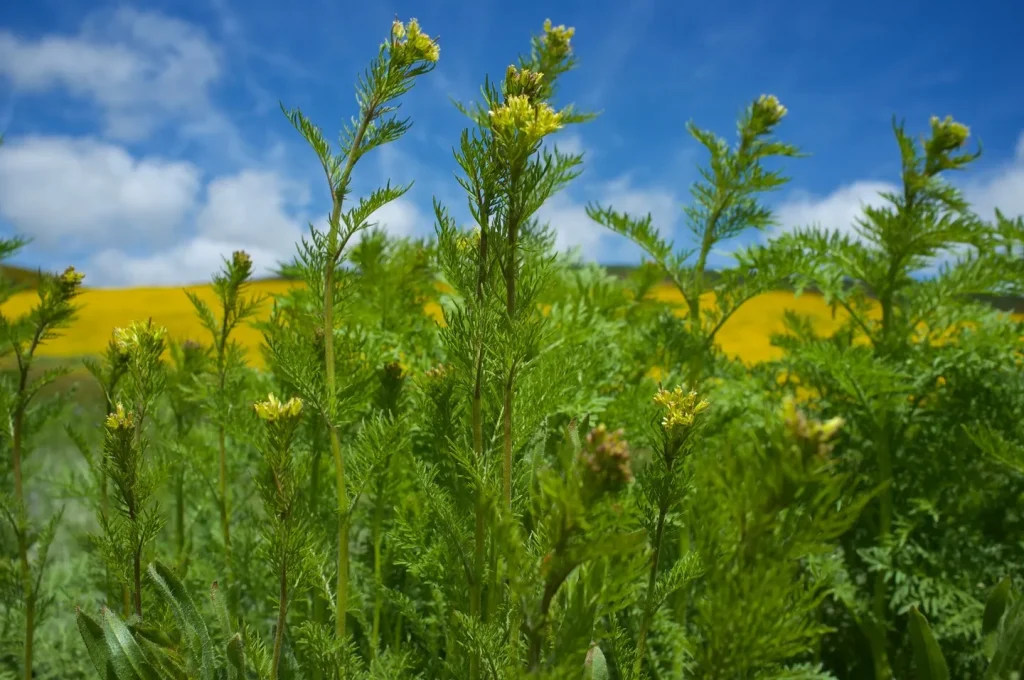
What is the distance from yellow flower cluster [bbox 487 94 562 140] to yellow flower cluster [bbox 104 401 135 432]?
73 cm

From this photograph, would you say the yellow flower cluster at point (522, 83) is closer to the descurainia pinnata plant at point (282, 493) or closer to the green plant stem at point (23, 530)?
the descurainia pinnata plant at point (282, 493)

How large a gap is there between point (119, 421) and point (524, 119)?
0.78 meters

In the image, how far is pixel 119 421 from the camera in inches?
43.0

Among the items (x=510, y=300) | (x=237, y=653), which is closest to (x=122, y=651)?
(x=237, y=653)

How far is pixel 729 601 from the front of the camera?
67 centimetres

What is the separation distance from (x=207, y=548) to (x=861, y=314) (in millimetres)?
2415

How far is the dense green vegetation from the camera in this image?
2.40 ft

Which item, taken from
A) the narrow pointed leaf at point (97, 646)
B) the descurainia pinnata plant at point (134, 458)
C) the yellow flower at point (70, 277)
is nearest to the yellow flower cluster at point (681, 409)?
the descurainia pinnata plant at point (134, 458)

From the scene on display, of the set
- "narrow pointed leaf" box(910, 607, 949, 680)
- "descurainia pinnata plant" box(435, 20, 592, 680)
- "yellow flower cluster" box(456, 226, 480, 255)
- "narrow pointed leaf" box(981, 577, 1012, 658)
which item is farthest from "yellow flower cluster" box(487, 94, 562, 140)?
"narrow pointed leaf" box(981, 577, 1012, 658)

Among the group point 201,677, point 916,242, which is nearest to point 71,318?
point 201,677

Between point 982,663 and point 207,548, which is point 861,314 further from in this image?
point 207,548

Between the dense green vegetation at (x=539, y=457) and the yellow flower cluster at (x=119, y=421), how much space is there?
16 mm

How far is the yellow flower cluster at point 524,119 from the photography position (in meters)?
0.87

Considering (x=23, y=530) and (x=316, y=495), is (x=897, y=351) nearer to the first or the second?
(x=316, y=495)
